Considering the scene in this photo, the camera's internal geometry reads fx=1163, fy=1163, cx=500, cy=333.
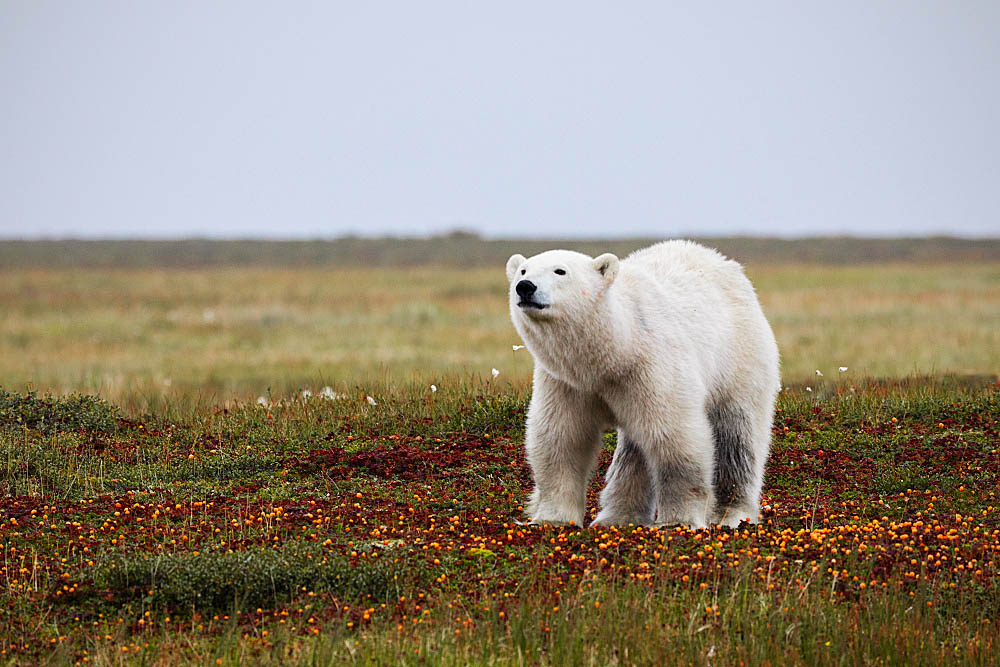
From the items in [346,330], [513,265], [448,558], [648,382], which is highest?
[513,265]

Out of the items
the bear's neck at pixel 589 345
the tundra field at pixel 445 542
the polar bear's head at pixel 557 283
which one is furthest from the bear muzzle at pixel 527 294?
the tundra field at pixel 445 542

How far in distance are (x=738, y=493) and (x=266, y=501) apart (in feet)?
12.5

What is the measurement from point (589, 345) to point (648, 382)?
1.76ft

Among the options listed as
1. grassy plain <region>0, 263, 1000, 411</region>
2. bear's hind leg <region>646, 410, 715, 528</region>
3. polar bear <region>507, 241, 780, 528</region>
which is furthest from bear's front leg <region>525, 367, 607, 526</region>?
grassy plain <region>0, 263, 1000, 411</region>

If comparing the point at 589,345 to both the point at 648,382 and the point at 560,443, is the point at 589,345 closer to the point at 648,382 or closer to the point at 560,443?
the point at 648,382

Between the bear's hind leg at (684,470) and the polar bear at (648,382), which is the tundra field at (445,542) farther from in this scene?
the polar bear at (648,382)

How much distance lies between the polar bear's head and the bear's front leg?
833mm

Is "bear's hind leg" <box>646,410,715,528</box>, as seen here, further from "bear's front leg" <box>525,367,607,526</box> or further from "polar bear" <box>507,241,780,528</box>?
"bear's front leg" <box>525,367,607,526</box>

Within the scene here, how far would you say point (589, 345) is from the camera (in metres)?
7.97

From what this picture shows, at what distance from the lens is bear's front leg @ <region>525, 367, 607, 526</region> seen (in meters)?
8.44

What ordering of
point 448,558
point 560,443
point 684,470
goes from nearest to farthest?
point 448,558
point 684,470
point 560,443

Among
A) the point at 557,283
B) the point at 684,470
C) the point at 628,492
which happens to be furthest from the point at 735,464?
the point at 557,283

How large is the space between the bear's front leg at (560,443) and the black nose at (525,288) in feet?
3.62

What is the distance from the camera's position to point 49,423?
1221cm
